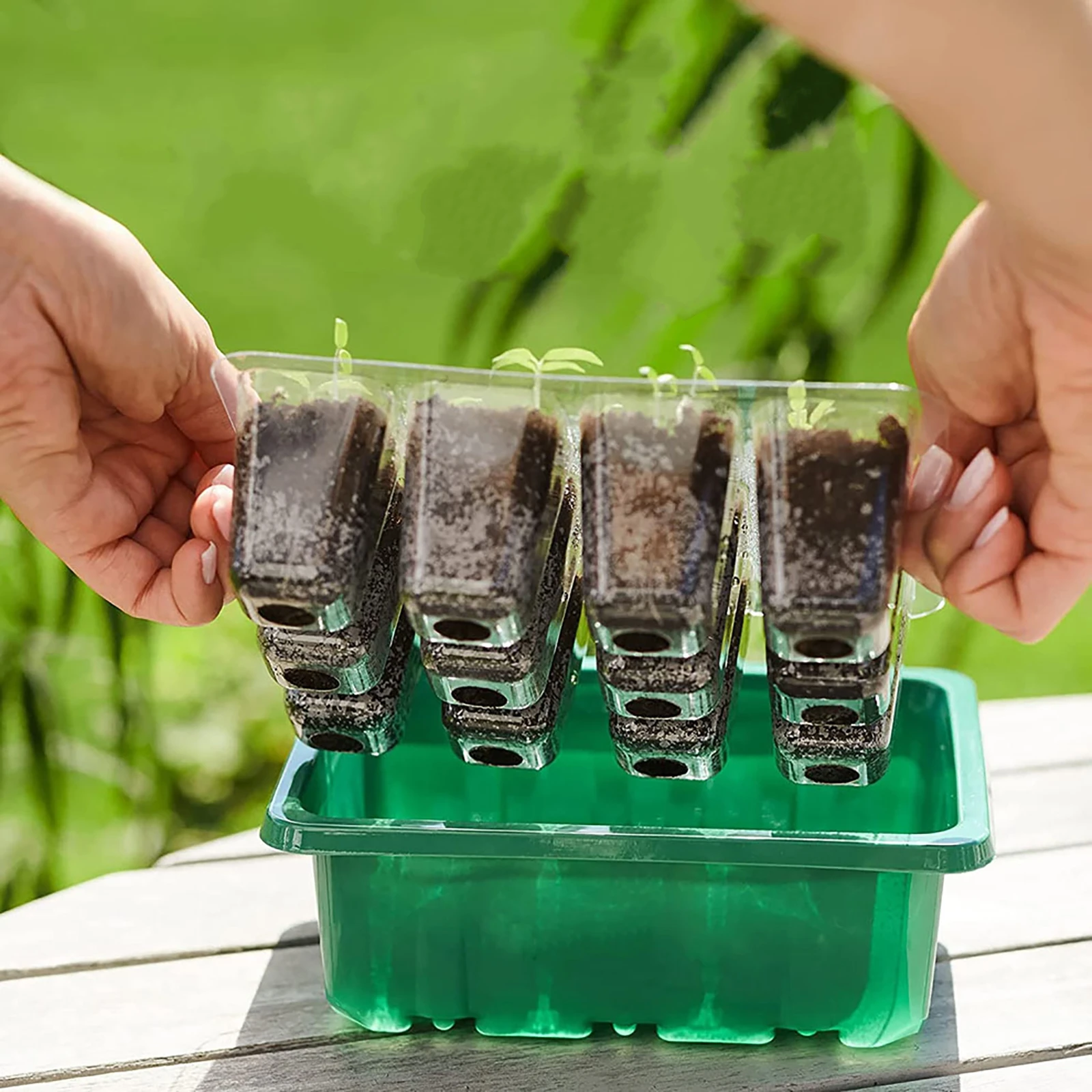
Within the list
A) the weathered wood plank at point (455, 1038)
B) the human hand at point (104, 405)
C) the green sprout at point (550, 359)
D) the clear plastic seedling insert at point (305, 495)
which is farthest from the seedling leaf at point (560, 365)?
the weathered wood plank at point (455, 1038)

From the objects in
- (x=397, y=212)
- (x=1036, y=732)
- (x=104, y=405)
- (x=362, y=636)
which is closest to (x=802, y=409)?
→ (x=362, y=636)

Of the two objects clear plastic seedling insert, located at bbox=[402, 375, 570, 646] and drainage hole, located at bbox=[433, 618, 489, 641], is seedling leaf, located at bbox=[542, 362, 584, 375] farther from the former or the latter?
drainage hole, located at bbox=[433, 618, 489, 641]

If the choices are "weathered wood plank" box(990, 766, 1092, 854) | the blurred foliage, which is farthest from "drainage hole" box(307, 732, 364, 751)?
the blurred foliage

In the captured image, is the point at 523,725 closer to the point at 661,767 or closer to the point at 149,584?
the point at 661,767

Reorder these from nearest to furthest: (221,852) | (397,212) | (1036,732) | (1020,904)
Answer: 1. (1020,904)
2. (221,852)
3. (1036,732)
4. (397,212)

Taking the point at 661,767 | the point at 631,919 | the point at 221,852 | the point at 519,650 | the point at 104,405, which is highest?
the point at 104,405
